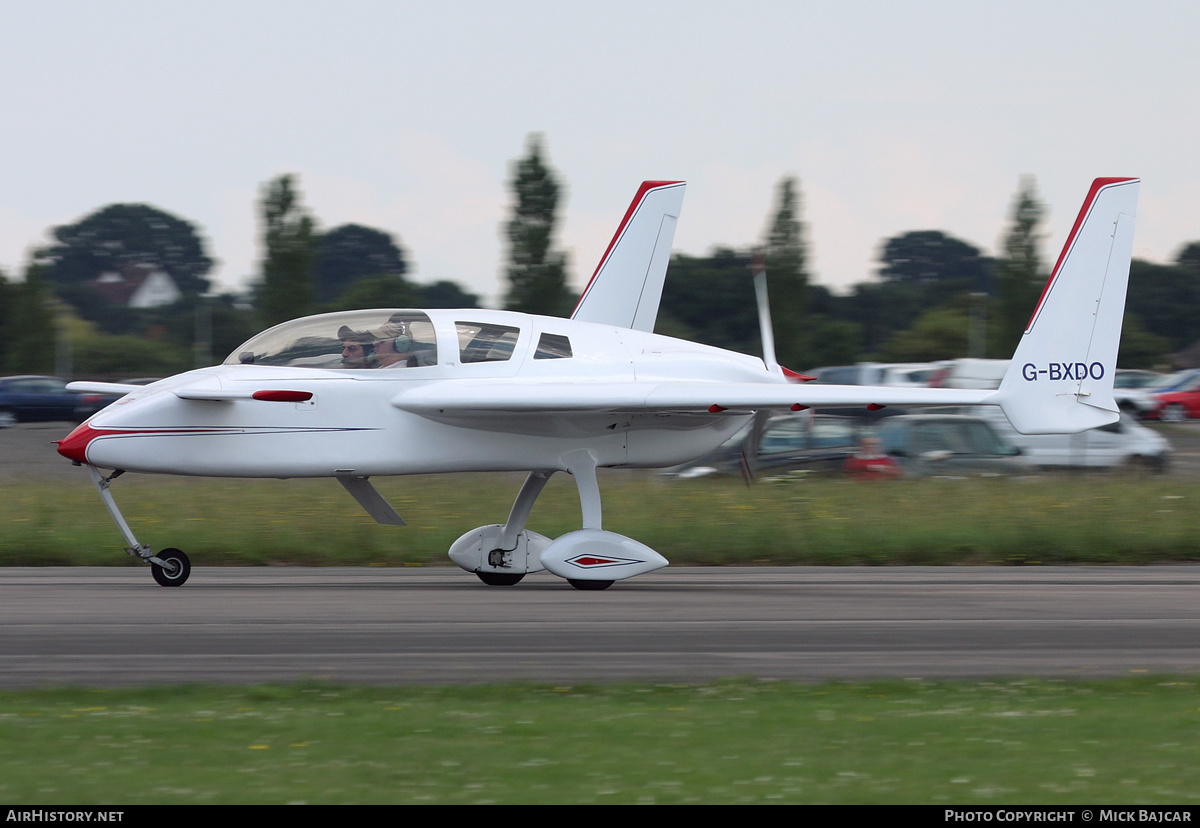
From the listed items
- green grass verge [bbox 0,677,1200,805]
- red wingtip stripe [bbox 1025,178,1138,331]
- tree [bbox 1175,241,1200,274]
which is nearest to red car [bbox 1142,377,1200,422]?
red wingtip stripe [bbox 1025,178,1138,331]

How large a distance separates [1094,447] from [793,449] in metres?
6.98

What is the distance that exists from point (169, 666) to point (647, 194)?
9.23 m

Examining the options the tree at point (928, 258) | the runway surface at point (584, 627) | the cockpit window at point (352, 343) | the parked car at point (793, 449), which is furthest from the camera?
the tree at point (928, 258)

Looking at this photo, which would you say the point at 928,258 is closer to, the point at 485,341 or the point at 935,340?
the point at 935,340

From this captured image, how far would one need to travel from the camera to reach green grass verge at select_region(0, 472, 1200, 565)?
15742 mm

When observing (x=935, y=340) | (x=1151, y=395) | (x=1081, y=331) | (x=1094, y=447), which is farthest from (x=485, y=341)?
(x=935, y=340)

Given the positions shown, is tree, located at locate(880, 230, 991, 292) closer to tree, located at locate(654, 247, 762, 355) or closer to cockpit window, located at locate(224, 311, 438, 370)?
tree, located at locate(654, 247, 762, 355)

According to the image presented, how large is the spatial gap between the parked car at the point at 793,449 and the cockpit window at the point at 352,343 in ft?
30.2

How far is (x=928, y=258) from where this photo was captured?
116312 millimetres

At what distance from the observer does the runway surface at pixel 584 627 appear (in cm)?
841

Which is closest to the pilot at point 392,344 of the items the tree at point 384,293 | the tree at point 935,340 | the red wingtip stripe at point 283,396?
the red wingtip stripe at point 283,396

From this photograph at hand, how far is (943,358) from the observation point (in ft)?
236

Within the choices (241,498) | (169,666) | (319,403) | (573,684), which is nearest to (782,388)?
(319,403)

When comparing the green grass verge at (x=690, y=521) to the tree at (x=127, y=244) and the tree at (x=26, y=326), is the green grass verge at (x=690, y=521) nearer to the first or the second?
the tree at (x=26, y=326)
